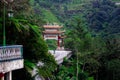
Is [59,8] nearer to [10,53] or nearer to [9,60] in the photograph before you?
[10,53]

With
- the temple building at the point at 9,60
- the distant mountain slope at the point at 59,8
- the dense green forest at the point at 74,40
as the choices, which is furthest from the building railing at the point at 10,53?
the distant mountain slope at the point at 59,8

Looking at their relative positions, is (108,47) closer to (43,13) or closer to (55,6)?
(43,13)

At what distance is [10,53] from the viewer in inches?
583

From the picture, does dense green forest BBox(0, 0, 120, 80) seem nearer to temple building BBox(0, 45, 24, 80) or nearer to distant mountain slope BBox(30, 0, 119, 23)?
distant mountain slope BBox(30, 0, 119, 23)

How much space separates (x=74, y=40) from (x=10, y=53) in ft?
74.5

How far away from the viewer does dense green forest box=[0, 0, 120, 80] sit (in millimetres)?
17812

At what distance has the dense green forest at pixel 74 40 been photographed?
17.8m

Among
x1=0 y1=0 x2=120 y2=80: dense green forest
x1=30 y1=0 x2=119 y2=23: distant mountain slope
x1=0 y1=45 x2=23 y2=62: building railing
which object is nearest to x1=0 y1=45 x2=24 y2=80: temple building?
x1=0 y1=45 x2=23 y2=62: building railing

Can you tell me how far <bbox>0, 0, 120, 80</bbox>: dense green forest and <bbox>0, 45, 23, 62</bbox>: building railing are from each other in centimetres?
159

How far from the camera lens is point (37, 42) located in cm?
1838

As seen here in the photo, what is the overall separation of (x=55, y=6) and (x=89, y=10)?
1282 centimetres

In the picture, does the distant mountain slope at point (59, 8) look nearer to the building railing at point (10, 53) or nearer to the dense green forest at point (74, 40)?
the dense green forest at point (74, 40)

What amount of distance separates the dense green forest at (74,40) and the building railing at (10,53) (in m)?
1.59

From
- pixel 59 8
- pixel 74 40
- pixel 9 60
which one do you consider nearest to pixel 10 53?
pixel 9 60
